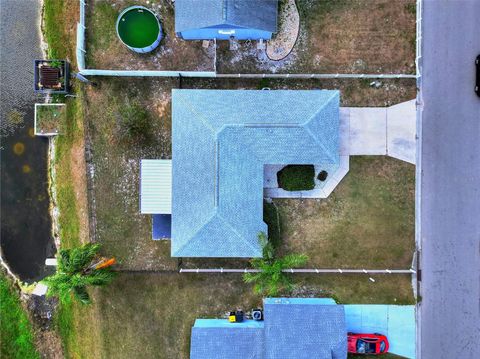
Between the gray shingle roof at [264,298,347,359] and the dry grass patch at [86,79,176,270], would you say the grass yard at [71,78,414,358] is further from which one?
the gray shingle roof at [264,298,347,359]

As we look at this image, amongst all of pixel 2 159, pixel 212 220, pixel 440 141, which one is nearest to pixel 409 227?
pixel 440 141

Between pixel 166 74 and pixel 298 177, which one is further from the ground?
pixel 166 74

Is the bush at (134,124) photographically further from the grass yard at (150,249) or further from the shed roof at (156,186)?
the shed roof at (156,186)

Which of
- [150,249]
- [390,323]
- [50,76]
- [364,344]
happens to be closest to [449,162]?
[390,323]

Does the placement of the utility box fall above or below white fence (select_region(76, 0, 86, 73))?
below

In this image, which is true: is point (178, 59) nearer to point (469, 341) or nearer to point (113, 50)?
point (113, 50)

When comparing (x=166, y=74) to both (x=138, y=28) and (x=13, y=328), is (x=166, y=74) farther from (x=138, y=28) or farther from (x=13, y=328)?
(x=13, y=328)

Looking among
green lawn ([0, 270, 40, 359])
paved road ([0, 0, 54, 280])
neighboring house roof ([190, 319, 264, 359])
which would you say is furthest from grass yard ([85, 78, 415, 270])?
green lawn ([0, 270, 40, 359])
